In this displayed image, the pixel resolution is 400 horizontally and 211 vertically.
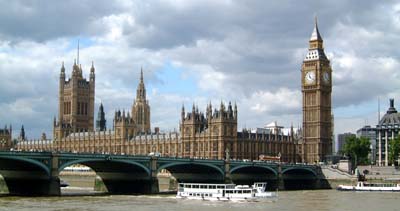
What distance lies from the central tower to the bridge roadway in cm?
7547

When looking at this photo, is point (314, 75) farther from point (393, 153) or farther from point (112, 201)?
point (112, 201)

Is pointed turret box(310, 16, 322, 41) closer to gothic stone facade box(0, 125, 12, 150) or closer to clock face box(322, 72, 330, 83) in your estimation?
clock face box(322, 72, 330, 83)

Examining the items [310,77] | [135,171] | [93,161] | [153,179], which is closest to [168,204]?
[93,161]

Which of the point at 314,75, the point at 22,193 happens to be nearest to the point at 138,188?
the point at 22,193

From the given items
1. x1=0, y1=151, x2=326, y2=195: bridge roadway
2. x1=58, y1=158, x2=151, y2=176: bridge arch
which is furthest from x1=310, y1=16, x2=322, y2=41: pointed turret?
x1=58, y1=158, x2=151, y2=176: bridge arch

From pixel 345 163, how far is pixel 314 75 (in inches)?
1131

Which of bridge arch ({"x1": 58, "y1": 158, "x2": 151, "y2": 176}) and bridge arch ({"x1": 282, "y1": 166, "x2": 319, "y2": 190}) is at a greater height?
bridge arch ({"x1": 58, "y1": 158, "x2": 151, "y2": 176})

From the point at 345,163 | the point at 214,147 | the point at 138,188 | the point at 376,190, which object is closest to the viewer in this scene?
the point at 138,188

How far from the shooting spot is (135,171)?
90.2m

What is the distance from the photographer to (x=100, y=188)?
306ft

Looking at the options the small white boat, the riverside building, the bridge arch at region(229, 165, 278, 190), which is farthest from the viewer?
the riverside building

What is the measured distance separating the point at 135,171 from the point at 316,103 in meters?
66.2

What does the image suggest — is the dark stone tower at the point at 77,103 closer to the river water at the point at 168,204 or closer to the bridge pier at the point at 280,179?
the bridge pier at the point at 280,179

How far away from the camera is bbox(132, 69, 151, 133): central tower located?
189m
